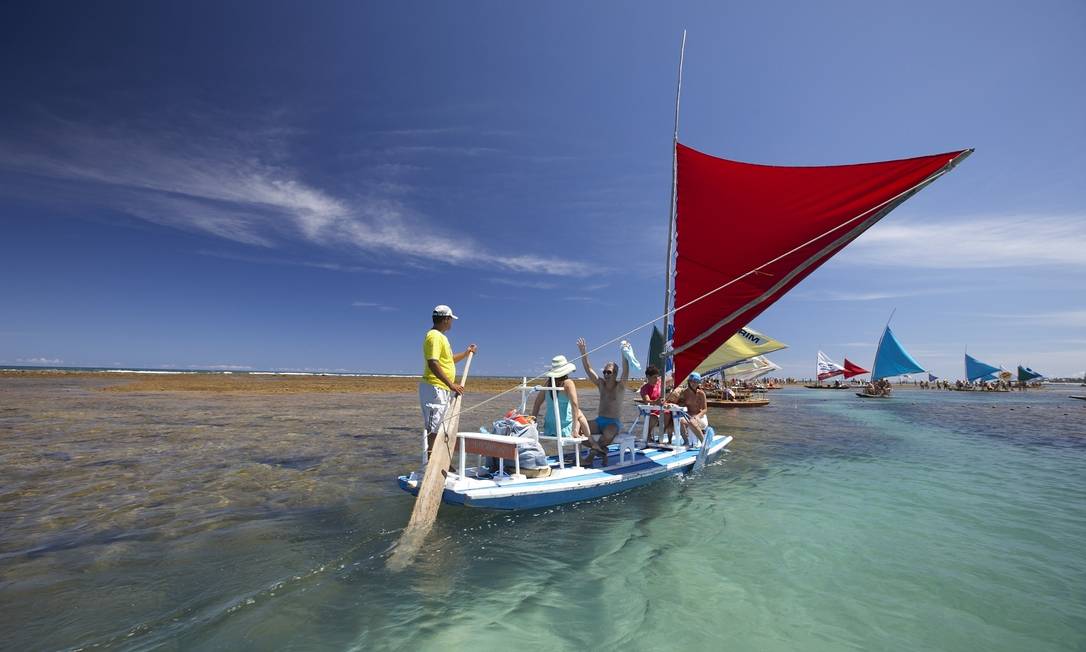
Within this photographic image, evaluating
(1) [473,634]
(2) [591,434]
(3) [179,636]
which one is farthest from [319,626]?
(2) [591,434]

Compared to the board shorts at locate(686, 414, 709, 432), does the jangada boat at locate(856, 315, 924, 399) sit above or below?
above

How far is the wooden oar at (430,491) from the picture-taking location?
631 cm

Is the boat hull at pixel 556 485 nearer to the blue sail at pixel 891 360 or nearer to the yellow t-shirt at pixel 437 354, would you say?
the yellow t-shirt at pixel 437 354

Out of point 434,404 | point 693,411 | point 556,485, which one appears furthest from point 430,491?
point 693,411

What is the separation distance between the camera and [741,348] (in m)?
32.6

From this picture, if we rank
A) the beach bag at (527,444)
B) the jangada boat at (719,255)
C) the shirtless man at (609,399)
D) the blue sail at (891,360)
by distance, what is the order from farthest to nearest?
the blue sail at (891,360)
the shirtless man at (609,399)
the beach bag at (527,444)
the jangada boat at (719,255)

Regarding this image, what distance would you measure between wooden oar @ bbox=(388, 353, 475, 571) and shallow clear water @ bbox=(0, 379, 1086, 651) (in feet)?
1.18

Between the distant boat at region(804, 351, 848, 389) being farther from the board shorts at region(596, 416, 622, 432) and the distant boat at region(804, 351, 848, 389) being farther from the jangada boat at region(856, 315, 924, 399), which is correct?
the board shorts at region(596, 416, 622, 432)

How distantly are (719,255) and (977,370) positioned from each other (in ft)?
404

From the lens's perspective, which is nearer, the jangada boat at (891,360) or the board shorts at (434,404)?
the board shorts at (434,404)

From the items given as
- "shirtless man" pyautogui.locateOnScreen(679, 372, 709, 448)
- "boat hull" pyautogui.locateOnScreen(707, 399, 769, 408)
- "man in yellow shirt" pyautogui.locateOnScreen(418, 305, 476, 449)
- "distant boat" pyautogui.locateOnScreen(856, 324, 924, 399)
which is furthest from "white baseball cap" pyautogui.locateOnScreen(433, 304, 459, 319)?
"distant boat" pyautogui.locateOnScreen(856, 324, 924, 399)

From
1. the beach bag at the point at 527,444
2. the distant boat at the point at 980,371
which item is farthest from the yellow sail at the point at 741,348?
the distant boat at the point at 980,371

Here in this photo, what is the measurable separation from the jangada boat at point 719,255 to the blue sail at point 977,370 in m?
121

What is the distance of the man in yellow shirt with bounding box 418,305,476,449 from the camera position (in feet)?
23.4
